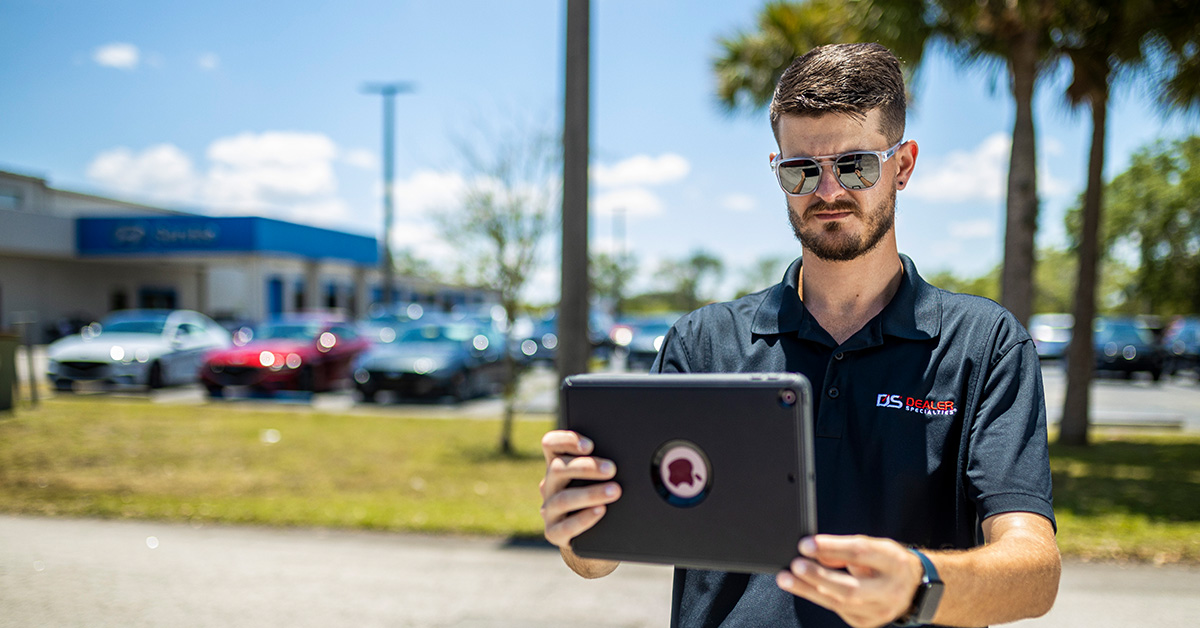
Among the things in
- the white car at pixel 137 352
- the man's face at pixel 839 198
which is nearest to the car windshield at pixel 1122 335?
the white car at pixel 137 352

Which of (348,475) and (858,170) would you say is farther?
(348,475)

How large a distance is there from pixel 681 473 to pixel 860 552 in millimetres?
279

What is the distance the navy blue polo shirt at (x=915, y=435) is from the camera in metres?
1.48

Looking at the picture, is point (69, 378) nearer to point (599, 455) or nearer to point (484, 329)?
point (484, 329)

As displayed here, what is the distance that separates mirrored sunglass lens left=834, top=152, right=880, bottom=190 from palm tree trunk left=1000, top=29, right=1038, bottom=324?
7859mm

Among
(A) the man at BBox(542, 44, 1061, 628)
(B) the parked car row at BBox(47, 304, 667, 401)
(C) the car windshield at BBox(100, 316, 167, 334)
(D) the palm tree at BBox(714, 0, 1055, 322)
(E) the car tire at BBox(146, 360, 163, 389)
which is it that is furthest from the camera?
(C) the car windshield at BBox(100, 316, 167, 334)

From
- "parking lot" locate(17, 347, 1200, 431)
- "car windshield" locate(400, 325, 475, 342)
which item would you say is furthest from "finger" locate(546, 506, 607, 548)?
"car windshield" locate(400, 325, 475, 342)

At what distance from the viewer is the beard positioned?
165 centimetres

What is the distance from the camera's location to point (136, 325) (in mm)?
17000

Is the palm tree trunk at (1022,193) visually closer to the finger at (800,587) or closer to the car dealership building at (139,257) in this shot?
the finger at (800,587)

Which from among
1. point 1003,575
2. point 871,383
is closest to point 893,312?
point 871,383

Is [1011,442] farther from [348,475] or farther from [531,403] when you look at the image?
[531,403]

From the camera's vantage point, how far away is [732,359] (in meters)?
1.73

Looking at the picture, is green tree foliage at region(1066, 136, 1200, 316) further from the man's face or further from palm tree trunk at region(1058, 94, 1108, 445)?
the man's face
